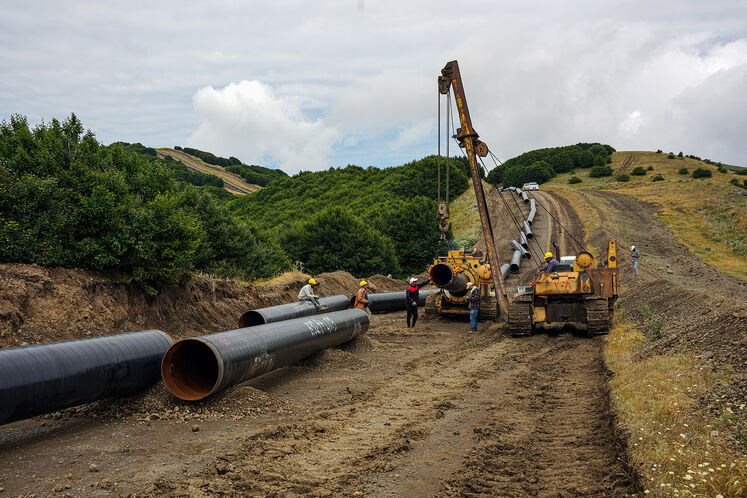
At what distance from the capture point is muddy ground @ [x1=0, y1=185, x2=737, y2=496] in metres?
6.06

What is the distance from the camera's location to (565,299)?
17766mm

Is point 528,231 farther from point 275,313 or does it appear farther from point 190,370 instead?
point 190,370

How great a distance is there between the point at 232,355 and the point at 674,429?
22.4 ft

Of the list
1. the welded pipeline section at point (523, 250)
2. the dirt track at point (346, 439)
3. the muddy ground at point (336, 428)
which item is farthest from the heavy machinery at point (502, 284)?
the welded pipeline section at point (523, 250)

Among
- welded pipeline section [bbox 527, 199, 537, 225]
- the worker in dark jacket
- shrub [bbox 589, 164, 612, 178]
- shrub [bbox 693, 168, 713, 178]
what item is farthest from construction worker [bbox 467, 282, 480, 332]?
shrub [bbox 589, 164, 612, 178]

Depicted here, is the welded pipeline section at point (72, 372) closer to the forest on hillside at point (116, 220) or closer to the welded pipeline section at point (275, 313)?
the welded pipeline section at point (275, 313)

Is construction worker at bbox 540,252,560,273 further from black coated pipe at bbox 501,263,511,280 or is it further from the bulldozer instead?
black coated pipe at bbox 501,263,511,280

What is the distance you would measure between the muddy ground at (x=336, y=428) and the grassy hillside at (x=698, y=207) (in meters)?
23.4

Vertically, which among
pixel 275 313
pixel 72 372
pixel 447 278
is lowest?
pixel 275 313

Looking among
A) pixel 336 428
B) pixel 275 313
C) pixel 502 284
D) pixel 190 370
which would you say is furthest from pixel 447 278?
pixel 336 428

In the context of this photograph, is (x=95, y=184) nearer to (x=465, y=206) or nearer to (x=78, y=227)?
(x=78, y=227)

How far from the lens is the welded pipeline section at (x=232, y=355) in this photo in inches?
364

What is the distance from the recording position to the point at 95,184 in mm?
14859

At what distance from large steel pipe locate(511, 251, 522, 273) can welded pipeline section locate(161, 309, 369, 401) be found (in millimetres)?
25949
